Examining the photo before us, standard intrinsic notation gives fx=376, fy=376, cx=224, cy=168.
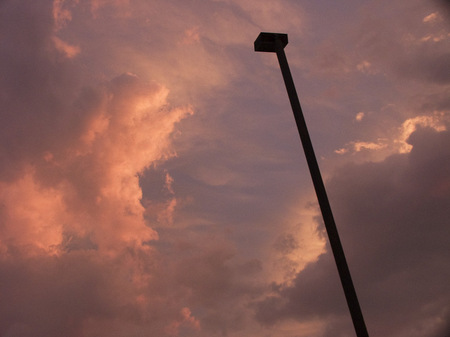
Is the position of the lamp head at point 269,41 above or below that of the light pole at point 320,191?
above

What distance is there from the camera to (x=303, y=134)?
7730mm

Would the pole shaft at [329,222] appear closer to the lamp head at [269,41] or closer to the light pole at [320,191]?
the light pole at [320,191]

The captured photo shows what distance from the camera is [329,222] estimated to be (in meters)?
7.00

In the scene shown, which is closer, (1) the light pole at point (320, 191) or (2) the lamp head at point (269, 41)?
(1) the light pole at point (320, 191)

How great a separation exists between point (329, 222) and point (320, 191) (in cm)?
61

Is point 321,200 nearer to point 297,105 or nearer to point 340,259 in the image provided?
point 340,259

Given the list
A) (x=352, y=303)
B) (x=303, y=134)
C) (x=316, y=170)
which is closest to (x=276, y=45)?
(x=303, y=134)

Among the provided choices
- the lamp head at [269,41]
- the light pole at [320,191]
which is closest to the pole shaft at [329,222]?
the light pole at [320,191]

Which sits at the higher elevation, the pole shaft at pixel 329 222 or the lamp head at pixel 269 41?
the lamp head at pixel 269 41

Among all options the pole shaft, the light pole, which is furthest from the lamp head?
the pole shaft

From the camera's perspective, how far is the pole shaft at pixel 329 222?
256 inches

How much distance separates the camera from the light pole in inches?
257

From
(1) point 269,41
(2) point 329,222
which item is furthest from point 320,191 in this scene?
(1) point 269,41

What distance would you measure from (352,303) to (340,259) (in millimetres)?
755
